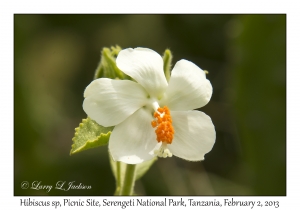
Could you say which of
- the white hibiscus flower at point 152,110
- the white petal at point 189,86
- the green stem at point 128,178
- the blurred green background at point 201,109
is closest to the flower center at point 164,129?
the white hibiscus flower at point 152,110

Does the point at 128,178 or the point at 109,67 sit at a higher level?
the point at 109,67

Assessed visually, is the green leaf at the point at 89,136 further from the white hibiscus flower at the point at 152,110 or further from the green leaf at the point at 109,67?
the green leaf at the point at 109,67

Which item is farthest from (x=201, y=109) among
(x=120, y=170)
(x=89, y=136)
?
(x=89, y=136)

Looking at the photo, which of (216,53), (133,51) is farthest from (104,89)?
(216,53)

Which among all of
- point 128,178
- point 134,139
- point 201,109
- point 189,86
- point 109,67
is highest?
point 109,67

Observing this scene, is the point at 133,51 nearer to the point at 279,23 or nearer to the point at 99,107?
the point at 99,107

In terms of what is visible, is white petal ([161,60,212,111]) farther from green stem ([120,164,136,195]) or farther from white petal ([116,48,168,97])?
green stem ([120,164,136,195])

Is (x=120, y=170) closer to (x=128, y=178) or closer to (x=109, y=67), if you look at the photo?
(x=128, y=178)
